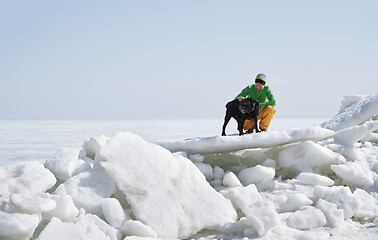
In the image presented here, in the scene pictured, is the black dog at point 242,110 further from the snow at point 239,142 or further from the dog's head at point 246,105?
the snow at point 239,142

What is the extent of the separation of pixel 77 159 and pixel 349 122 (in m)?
4.53

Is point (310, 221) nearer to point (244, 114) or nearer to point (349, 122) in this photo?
point (244, 114)

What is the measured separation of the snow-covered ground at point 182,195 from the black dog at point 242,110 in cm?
102

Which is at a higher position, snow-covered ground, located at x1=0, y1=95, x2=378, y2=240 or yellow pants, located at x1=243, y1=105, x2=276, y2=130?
yellow pants, located at x1=243, y1=105, x2=276, y2=130

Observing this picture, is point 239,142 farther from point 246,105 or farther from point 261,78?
point 261,78

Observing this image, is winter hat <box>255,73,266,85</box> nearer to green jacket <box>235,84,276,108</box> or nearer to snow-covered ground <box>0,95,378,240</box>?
green jacket <box>235,84,276,108</box>

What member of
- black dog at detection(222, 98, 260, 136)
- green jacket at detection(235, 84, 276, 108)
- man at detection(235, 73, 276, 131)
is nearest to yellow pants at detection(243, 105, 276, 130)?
man at detection(235, 73, 276, 131)

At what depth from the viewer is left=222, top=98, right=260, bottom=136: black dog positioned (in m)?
5.73

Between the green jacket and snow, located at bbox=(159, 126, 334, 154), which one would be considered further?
the green jacket

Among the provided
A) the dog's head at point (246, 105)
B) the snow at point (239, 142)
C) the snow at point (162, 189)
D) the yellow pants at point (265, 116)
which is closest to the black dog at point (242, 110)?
the dog's head at point (246, 105)

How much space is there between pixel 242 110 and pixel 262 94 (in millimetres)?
867

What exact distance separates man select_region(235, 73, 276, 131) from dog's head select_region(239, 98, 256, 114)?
0.63 meters

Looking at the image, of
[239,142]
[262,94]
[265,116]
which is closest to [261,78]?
[262,94]

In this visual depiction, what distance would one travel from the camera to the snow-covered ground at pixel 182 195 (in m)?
3.04
